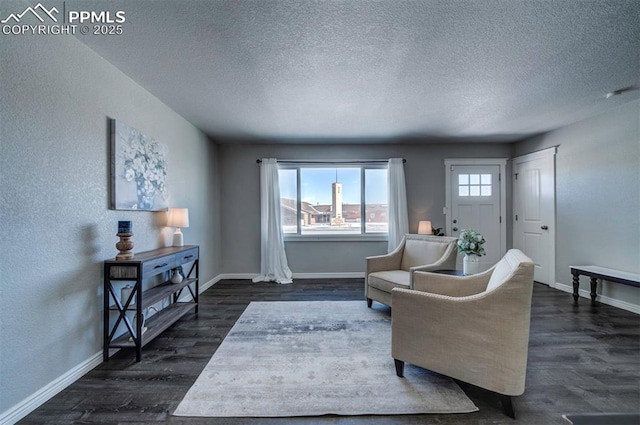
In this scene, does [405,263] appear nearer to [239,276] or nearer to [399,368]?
[399,368]

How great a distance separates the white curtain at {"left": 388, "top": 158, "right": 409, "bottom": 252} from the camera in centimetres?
469

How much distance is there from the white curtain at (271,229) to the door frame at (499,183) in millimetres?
3020

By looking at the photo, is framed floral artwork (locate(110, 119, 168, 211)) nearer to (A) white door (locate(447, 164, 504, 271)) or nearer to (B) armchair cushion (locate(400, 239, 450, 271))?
(B) armchair cushion (locate(400, 239, 450, 271))

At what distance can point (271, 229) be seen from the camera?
4656 mm

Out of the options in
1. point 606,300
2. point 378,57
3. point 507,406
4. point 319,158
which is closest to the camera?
point 507,406

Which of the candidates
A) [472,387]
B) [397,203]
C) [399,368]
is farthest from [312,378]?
[397,203]

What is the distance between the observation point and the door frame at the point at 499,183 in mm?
4852

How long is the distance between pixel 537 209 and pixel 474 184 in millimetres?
1008

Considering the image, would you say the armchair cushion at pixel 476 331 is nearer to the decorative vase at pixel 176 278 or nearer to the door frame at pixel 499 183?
Result: the decorative vase at pixel 176 278

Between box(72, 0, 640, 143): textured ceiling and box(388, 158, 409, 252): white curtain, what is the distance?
1.31 m

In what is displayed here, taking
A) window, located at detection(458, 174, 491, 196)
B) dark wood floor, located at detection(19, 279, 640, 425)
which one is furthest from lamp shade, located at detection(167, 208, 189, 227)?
window, located at detection(458, 174, 491, 196)

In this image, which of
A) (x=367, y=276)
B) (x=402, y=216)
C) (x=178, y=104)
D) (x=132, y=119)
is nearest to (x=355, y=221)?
(x=402, y=216)

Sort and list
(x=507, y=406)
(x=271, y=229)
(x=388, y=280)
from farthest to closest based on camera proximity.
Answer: (x=271, y=229) → (x=388, y=280) → (x=507, y=406)

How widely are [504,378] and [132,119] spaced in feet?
11.5
